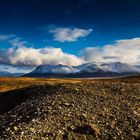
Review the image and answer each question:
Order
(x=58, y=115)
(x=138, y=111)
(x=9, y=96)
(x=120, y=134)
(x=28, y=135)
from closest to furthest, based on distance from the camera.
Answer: (x=28, y=135) → (x=120, y=134) → (x=58, y=115) → (x=138, y=111) → (x=9, y=96)

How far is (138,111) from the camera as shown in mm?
23234

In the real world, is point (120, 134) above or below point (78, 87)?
below

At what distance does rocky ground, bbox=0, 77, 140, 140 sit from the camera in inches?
747

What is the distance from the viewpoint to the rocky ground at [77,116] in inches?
747

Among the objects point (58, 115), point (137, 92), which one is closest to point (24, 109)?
point (58, 115)

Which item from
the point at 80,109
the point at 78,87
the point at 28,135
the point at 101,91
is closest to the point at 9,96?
the point at 78,87

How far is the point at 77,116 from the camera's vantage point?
21.4 metres

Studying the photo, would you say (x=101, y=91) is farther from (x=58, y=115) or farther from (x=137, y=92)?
(x=58, y=115)

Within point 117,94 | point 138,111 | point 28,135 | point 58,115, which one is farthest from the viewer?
point 117,94

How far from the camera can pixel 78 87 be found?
29031mm

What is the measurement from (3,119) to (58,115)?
430cm

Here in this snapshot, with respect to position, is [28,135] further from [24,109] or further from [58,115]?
[24,109]

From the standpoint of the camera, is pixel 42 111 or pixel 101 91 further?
pixel 101 91

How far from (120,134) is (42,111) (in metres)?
6.22
